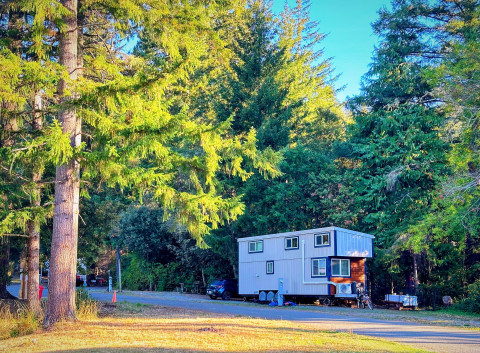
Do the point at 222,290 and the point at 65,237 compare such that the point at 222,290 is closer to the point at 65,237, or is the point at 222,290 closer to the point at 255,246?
the point at 255,246

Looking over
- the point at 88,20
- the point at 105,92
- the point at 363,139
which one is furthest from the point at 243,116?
the point at 105,92

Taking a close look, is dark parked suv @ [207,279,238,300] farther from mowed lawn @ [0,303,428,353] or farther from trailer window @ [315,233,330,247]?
mowed lawn @ [0,303,428,353]

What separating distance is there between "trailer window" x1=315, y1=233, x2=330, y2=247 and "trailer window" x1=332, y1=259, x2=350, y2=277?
1.04m

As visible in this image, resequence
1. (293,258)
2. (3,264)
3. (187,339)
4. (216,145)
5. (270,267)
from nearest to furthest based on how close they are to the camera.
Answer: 1. (187,339)
2. (216,145)
3. (3,264)
4. (293,258)
5. (270,267)

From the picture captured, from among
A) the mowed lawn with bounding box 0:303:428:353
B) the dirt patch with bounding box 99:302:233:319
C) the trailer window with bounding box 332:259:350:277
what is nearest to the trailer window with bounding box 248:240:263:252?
the trailer window with bounding box 332:259:350:277

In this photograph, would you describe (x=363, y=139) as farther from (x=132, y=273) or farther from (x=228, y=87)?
(x=132, y=273)

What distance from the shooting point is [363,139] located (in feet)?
103

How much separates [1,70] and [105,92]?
8.47 ft

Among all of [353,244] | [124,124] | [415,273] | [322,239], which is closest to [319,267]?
[322,239]

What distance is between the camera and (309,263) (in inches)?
1051

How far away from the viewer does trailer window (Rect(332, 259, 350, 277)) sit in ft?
85.3

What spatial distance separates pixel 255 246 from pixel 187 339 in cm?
1913

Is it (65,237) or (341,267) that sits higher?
(65,237)

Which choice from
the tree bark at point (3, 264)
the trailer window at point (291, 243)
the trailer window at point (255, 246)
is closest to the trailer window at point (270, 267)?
the trailer window at point (255, 246)
